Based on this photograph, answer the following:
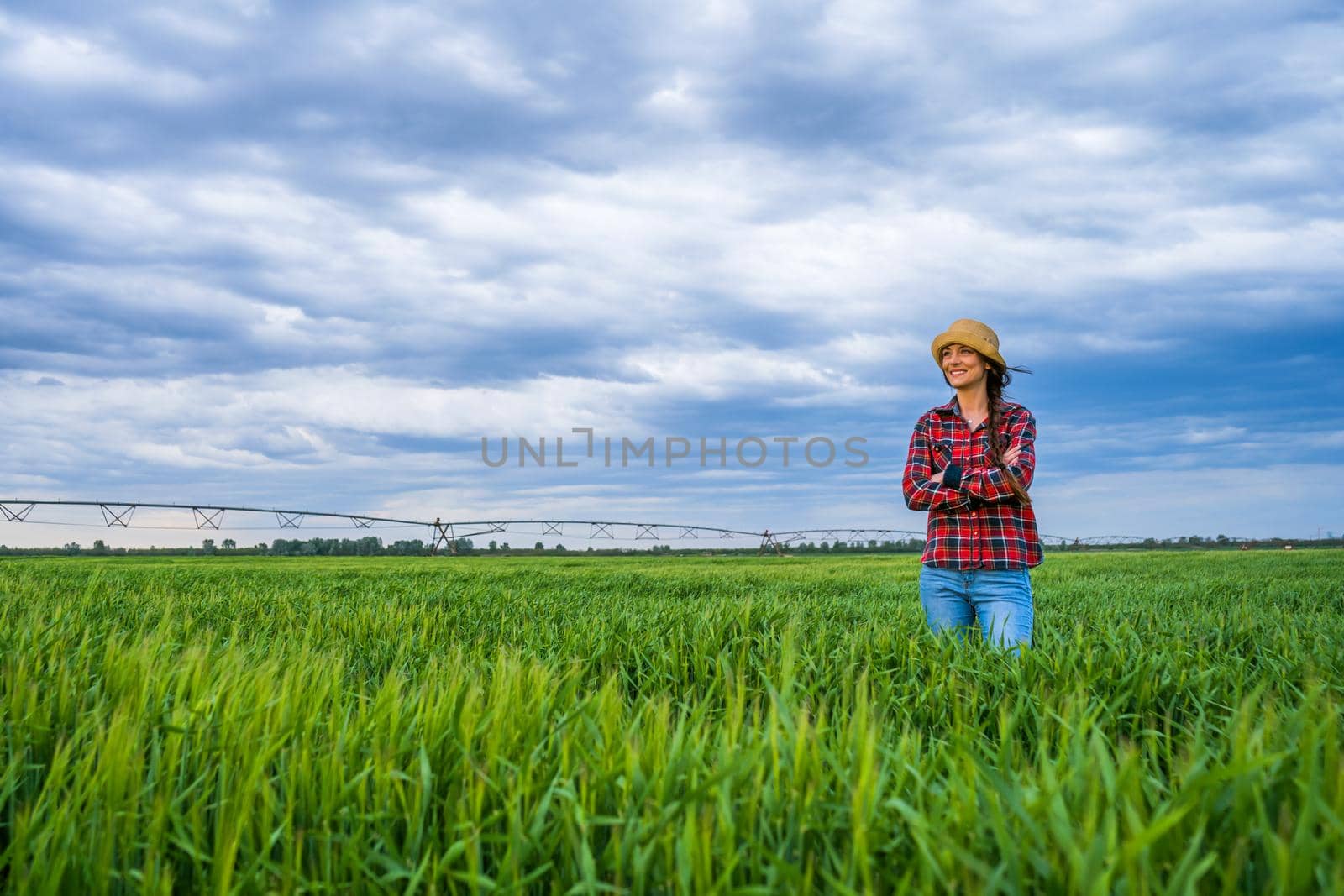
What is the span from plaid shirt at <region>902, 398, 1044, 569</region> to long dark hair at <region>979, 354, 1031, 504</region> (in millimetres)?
31

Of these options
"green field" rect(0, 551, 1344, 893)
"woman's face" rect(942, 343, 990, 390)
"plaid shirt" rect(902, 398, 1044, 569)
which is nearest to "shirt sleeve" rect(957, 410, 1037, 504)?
"plaid shirt" rect(902, 398, 1044, 569)

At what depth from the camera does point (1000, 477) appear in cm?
524

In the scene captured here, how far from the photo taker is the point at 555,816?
7.30ft

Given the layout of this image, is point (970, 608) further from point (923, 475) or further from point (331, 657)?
point (331, 657)

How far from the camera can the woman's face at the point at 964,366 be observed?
5.51 meters

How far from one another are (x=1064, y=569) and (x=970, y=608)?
17354 millimetres

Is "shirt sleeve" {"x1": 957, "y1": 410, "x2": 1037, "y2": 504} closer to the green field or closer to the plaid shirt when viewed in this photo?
the plaid shirt

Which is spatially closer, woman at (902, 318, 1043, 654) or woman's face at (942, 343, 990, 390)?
woman at (902, 318, 1043, 654)

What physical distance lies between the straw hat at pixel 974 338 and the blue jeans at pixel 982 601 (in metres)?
1.43

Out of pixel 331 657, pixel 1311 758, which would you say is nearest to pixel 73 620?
pixel 331 657

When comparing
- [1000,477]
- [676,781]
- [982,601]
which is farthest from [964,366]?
[676,781]

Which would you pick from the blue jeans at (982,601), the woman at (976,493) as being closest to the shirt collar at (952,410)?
the woman at (976,493)

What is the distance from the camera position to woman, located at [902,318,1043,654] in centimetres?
528

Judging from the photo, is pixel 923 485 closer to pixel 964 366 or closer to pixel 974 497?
pixel 974 497
